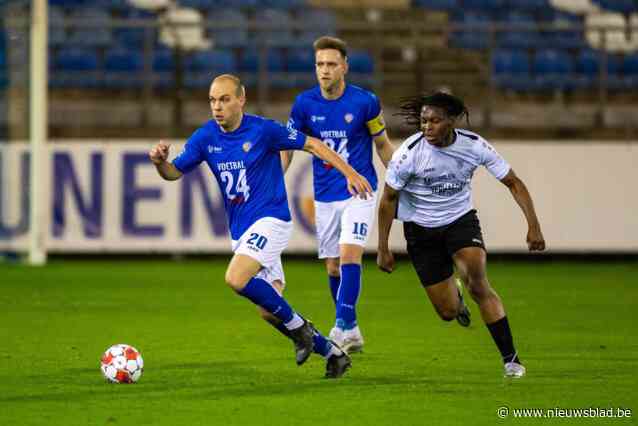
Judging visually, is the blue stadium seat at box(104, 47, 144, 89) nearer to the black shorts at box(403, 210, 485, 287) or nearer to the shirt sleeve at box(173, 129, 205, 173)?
the shirt sleeve at box(173, 129, 205, 173)

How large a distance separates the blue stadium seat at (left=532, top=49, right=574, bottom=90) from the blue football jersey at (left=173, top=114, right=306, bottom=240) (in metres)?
11.5

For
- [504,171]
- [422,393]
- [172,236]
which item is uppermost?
[504,171]

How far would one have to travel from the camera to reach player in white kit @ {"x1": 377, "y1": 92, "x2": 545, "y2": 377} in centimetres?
821

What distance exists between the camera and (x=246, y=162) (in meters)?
8.45

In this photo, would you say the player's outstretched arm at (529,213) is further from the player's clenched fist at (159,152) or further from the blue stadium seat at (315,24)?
the blue stadium seat at (315,24)

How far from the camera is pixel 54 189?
1861 cm

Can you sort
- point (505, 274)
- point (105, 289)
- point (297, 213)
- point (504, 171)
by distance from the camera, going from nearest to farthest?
point (504, 171) < point (105, 289) < point (505, 274) < point (297, 213)

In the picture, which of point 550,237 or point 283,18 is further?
point 283,18

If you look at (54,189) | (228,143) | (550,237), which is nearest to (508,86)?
(550,237)

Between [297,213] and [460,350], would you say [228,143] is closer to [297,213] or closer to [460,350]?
[460,350]

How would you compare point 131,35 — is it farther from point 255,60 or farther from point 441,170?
point 441,170

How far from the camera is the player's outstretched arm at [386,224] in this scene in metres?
8.45

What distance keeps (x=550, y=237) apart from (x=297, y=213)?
362 centimetres

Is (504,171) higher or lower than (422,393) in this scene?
higher
